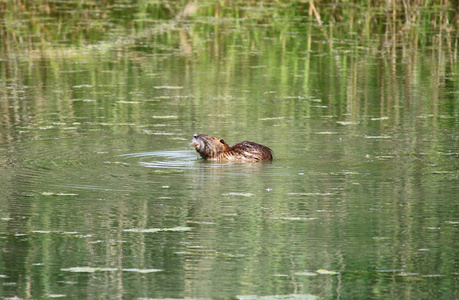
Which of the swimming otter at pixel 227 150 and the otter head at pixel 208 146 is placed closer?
the swimming otter at pixel 227 150

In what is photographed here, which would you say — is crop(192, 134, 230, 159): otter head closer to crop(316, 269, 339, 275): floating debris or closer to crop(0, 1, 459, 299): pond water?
crop(0, 1, 459, 299): pond water

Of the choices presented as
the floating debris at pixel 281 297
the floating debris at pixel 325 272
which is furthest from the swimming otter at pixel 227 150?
the floating debris at pixel 281 297

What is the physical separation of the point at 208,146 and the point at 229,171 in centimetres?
58

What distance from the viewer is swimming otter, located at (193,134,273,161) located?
34.7 ft

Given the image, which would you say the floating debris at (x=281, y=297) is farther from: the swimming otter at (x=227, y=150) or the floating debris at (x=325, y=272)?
the swimming otter at (x=227, y=150)

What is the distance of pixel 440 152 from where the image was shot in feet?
36.1

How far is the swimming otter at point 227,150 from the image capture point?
10.6 meters

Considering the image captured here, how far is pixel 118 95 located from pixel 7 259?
8.79 m

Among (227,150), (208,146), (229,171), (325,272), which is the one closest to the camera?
(325,272)

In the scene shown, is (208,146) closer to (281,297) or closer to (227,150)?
(227,150)

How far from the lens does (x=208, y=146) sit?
422 inches

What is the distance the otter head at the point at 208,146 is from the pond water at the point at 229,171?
195 millimetres

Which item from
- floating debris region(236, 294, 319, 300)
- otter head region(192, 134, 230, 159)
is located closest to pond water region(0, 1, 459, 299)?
floating debris region(236, 294, 319, 300)

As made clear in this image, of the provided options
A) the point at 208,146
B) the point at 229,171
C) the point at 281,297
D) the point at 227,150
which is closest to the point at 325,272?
the point at 281,297
